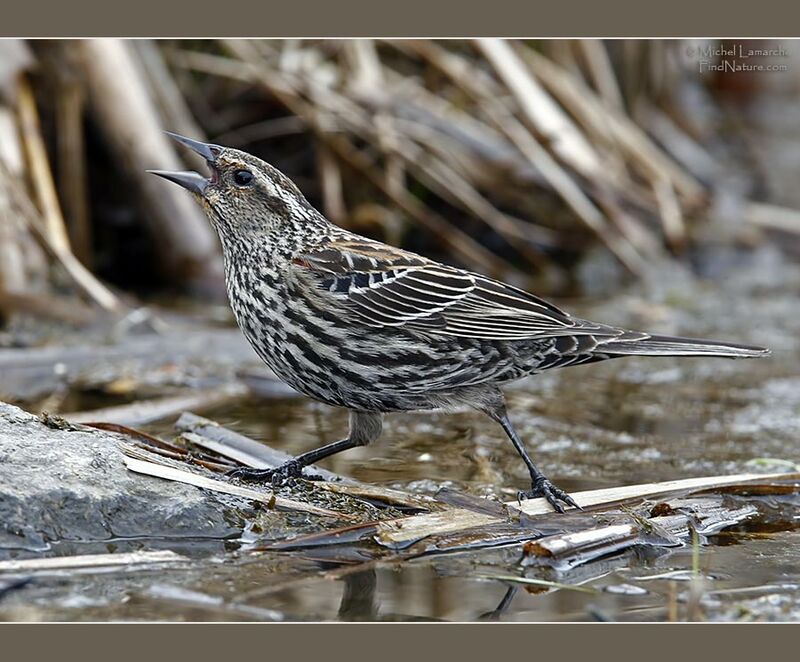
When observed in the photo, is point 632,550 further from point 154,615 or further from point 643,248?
point 643,248

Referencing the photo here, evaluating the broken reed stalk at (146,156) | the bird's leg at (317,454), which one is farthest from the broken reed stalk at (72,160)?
the bird's leg at (317,454)

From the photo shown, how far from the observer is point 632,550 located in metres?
4.68

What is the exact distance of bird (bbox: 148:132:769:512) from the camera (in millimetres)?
5184

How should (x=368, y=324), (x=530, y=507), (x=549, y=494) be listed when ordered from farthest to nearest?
1. (x=368, y=324)
2. (x=549, y=494)
3. (x=530, y=507)

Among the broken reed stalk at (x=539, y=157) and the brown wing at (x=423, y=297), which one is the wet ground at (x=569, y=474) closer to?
the broken reed stalk at (x=539, y=157)

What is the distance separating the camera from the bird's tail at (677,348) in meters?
5.41

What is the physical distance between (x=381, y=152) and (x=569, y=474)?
15.7 ft

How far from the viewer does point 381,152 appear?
10023 mm

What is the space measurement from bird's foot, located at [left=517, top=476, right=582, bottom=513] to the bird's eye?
1.82m

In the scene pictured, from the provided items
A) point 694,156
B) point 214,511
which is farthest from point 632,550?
point 694,156

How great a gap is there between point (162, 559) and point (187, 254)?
16.7ft

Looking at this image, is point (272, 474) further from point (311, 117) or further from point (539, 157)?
point (539, 157)

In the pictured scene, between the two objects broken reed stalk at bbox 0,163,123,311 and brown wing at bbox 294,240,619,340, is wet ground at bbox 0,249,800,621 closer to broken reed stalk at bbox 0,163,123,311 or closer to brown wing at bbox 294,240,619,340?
brown wing at bbox 294,240,619,340

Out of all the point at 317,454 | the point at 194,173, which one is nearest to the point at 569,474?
the point at 317,454
